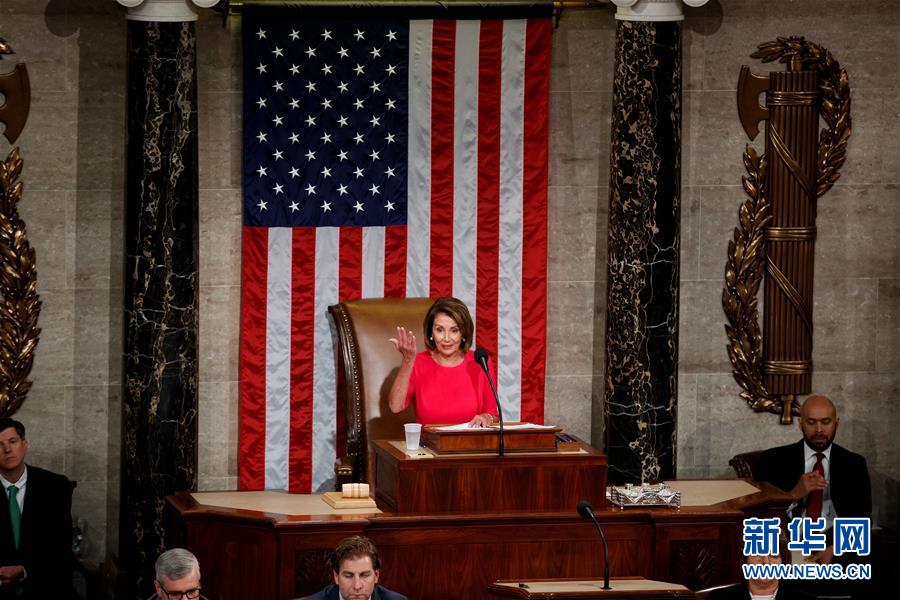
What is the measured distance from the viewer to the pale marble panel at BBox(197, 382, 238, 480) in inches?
386

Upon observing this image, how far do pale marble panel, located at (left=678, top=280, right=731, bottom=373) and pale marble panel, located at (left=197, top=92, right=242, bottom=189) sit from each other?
10.5 ft

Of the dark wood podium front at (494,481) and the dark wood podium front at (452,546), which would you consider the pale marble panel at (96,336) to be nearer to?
the dark wood podium front at (452,546)

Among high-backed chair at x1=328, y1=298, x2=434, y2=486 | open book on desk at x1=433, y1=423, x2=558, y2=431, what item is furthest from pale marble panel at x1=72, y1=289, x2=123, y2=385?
open book on desk at x1=433, y1=423, x2=558, y2=431

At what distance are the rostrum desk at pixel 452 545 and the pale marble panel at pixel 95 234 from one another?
2.10 meters

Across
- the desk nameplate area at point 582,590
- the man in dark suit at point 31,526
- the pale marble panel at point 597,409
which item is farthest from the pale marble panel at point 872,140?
the man in dark suit at point 31,526

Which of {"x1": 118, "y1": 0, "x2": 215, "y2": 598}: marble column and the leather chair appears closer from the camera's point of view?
{"x1": 118, "y1": 0, "x2": 215, "y2": 598}: marble column

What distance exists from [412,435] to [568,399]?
94.8 inches

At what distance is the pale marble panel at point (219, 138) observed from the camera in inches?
381

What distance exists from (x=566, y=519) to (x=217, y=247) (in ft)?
10.7

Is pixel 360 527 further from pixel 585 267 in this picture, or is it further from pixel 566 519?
pixel 585 267

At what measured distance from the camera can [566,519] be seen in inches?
308

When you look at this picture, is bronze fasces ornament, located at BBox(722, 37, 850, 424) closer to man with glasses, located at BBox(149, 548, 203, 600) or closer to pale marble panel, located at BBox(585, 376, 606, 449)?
pale marble panel, located at BBox(585, 376, 606, 449)

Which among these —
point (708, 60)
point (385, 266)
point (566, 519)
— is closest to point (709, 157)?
point (708, 60)

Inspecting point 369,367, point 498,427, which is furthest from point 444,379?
point 498,427
